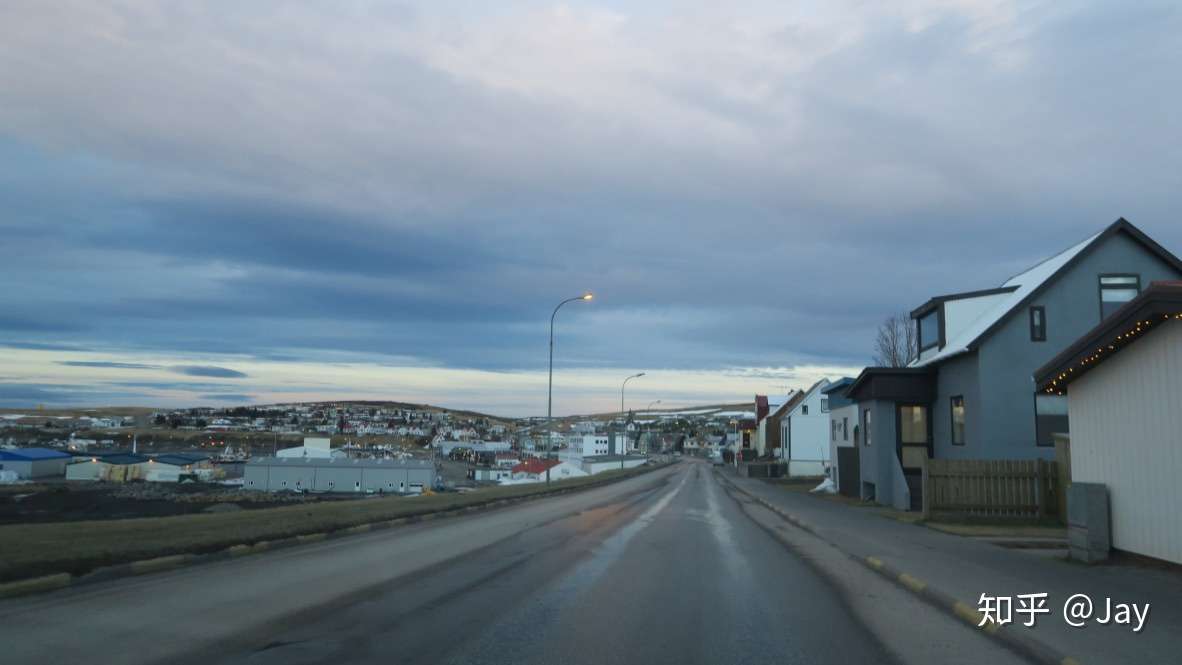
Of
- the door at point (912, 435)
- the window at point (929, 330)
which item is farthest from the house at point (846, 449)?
the door at point (912, 435)

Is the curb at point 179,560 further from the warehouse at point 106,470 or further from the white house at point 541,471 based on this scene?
the warehouse at point 106,470

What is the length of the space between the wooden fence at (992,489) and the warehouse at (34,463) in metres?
115

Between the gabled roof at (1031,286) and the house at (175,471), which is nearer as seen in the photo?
the gabled roof at (1031,286)

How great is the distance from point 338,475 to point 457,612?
85.9 m

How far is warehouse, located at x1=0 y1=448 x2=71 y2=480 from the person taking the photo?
106 metres

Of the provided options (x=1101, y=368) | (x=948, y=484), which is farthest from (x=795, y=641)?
(x=948, y=484)

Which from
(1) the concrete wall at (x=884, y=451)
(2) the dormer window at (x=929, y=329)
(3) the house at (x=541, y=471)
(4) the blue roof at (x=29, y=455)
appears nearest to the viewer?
(1) the concrete wall at (x=884, y=451)

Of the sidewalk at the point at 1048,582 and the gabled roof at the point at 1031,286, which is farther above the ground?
the gabled roof at the point at 1031,286

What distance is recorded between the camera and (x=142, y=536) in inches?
599

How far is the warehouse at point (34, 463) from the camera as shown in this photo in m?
106

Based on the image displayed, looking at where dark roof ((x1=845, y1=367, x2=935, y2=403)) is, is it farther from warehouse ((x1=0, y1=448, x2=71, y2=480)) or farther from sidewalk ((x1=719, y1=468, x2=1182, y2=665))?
warehouse ((x1=0, y1=448, x2=71, y2=480))

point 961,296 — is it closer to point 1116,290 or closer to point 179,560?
point 1116,290

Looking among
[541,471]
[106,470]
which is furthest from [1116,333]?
[106,470]

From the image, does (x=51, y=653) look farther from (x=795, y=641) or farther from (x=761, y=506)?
(x=761, y=506)
